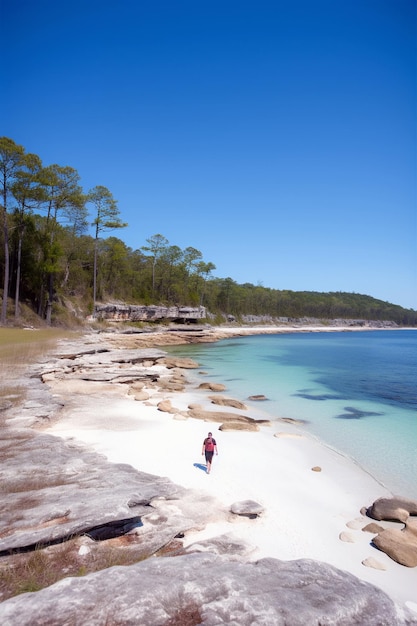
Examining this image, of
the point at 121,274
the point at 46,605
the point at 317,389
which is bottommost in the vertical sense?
the point at 317,389

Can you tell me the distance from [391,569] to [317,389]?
1727cm

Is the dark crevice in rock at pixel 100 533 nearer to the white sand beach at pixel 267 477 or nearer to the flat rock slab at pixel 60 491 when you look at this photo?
the flat rock slab at pixel 60 491

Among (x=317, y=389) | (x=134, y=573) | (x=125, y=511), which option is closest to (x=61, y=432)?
(x=125, y=511)

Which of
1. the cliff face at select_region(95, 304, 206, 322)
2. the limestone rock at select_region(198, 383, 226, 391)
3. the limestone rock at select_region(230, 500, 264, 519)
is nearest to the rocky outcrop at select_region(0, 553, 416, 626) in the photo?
the limestone rock at select_region(230, 500, 264, 519)

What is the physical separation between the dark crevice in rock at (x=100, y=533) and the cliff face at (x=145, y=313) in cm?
5117

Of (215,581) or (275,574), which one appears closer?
(215,581)

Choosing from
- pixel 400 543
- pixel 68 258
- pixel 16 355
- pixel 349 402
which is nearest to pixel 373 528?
pixel 400 543

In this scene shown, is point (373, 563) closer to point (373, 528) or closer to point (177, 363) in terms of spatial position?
point (373, 528)

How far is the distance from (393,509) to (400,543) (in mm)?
1353

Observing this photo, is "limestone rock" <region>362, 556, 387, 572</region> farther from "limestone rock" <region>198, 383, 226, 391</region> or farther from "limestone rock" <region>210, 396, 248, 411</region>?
"limestone rock" <region>198, 383, 226, 391</region>

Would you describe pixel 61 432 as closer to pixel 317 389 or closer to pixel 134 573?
pixel 134 573

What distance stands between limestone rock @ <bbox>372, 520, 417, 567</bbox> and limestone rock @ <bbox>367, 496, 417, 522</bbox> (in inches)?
15.8

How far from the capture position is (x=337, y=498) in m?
8.35

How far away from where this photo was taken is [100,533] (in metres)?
5.41
